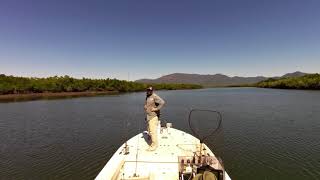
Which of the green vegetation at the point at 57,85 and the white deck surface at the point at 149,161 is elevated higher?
the green vegetation at the point at 57,85

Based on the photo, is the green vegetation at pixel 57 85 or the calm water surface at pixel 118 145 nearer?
the calm water surface at pixel 118 145

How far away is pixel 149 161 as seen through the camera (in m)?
8.52

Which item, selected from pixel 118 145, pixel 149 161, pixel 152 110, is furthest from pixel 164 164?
pixel 118 145

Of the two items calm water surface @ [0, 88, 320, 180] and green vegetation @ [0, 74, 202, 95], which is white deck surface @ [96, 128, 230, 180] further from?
green vegetation @ [0, 74, 202, 95]

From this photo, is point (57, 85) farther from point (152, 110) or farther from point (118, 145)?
point (152, 110)

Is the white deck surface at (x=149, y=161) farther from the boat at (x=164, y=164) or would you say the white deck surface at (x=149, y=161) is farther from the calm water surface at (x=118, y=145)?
the calm water surface at (x=118, y=145)

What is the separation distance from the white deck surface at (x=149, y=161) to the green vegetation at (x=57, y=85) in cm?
8438

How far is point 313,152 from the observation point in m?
14.4

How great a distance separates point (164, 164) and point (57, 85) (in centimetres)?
9876

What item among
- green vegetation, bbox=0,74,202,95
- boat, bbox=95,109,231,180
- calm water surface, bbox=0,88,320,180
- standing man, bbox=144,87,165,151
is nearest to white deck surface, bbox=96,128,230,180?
boat, bbox=95,109,231,180

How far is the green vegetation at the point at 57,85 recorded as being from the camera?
271 feet

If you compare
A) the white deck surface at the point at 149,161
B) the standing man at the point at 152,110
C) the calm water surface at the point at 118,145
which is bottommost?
the calm water surface at the point at 118,145

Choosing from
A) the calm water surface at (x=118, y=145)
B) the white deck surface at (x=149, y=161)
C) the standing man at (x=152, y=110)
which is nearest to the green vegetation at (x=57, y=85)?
the calm water surface at (x=118, y=145)

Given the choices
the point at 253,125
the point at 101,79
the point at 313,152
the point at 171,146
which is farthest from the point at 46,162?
the point at 101,79
